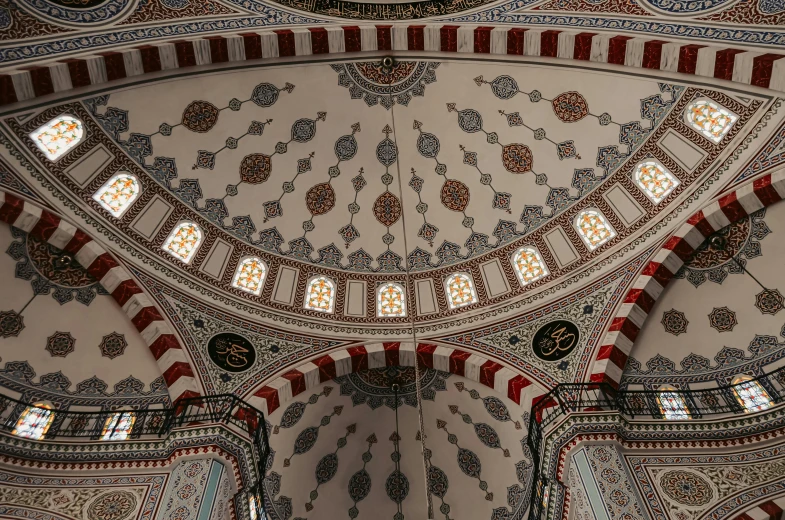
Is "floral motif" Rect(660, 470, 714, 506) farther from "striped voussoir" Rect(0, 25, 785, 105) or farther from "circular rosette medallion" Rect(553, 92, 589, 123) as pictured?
"circular rosette medallion" Rect(553, 92, 589, 123)

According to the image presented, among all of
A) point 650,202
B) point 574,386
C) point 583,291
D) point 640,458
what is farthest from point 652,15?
point 640,458

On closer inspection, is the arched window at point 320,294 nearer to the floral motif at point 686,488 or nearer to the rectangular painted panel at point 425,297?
the rectangular painted panel at point 425,297

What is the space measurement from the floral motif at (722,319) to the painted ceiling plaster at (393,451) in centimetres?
306

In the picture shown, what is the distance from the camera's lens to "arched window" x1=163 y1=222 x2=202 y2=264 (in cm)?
907

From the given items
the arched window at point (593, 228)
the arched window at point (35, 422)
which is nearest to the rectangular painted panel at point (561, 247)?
the arched window at point (593, 228)

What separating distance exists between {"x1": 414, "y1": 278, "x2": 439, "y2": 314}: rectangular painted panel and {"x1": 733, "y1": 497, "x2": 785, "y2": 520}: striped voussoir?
5.17 meters

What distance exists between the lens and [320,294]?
32.3 feet

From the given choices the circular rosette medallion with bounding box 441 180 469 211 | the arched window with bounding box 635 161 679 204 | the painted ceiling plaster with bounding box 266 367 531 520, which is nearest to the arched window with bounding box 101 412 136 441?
the painted ceiling plaster with bounding box 266 367 531 520

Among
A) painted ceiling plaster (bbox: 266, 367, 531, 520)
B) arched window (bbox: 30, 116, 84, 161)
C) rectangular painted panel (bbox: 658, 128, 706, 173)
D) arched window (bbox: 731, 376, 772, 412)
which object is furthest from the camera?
painted ceiling plaster (bbox: 266, 367, 531, 520)

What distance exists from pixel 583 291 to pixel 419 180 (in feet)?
12.0

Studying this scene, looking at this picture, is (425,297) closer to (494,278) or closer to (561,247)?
(494,278)

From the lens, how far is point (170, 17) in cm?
854

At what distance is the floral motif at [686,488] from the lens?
20.4 feet

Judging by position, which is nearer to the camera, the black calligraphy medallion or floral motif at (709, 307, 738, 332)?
floral motif at (709, 307, 738, 332)
